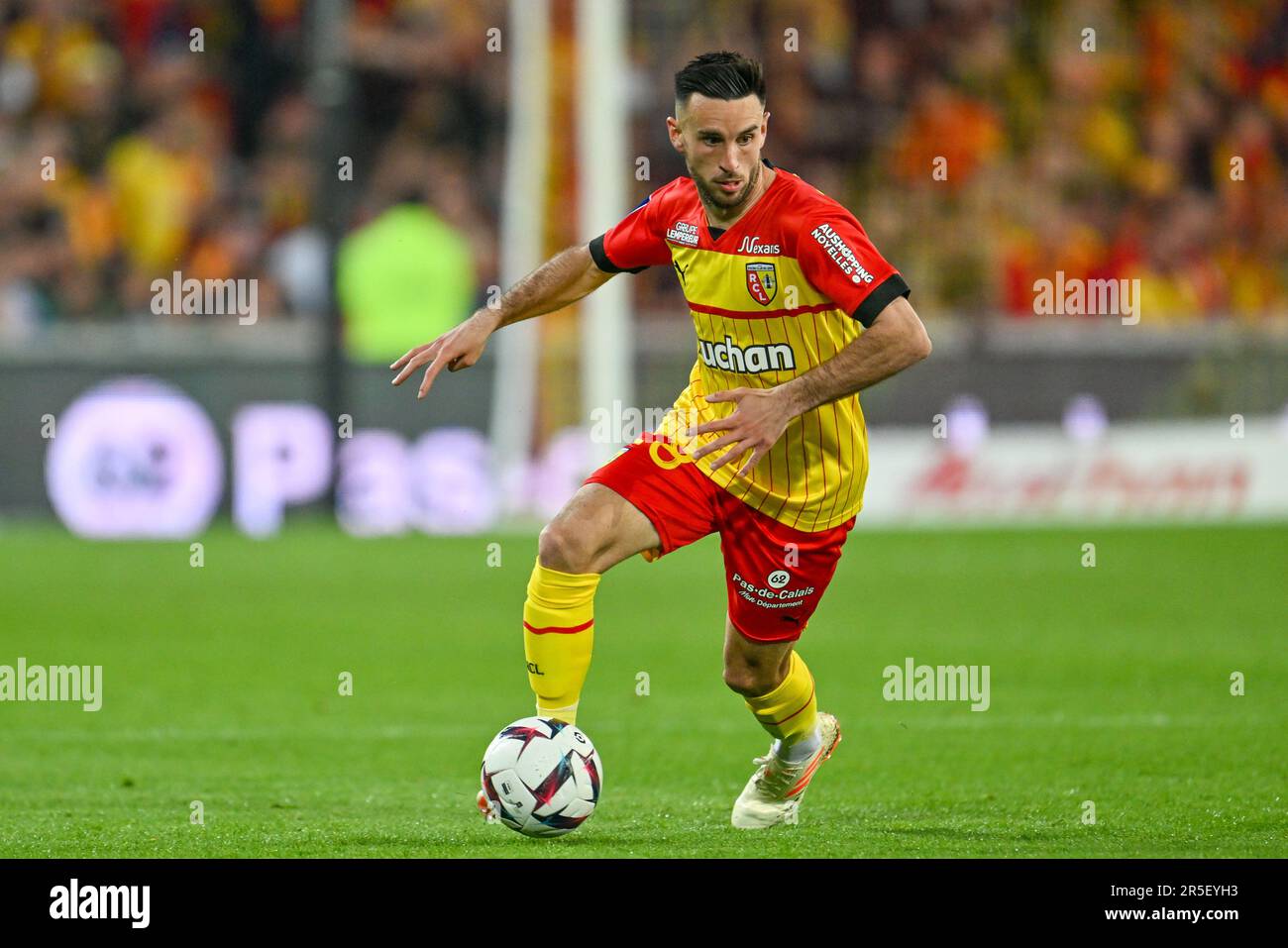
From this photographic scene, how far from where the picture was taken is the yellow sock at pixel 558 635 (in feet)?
19.4

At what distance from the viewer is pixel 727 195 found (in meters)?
5.77

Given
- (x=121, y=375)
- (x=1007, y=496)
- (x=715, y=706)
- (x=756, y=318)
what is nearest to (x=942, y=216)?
(x=1007, y=496)

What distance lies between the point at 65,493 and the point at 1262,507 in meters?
9.26

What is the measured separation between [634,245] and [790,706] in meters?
1.48

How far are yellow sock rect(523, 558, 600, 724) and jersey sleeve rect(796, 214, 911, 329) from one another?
1051 millimetres

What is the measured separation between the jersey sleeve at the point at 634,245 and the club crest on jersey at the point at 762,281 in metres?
0.41

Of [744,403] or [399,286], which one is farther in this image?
[399,286]

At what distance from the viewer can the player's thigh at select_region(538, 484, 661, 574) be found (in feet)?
19.3

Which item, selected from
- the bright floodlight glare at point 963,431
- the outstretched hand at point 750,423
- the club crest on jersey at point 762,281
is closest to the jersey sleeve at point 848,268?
the club crest on jersey at point 762,281
